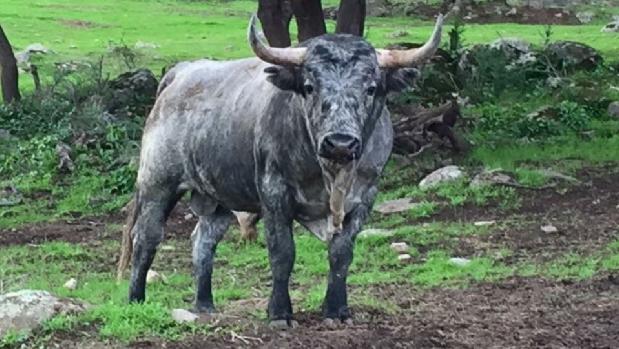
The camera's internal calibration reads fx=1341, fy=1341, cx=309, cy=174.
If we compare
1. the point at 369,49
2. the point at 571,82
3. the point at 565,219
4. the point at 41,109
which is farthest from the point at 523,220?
the point at 41,109

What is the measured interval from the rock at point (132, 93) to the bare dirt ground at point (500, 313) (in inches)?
283

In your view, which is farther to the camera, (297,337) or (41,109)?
(41,109)

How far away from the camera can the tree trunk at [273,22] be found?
58.6 feet

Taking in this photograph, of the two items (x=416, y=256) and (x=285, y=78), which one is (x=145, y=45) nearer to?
(x=416, y=256)

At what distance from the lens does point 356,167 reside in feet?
23.9

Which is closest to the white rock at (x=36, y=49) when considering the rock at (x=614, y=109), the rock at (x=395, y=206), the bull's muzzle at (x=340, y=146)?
the rock at (x=614, y=109)

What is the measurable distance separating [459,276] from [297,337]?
3.51 meters

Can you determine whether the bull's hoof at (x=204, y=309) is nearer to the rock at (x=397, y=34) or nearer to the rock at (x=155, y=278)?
the rock at (x=155, y=278)

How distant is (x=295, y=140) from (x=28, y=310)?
5.73 feet

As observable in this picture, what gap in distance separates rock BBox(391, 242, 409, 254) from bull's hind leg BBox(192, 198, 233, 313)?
113 inches

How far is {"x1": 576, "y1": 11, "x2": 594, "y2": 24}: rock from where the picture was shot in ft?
112

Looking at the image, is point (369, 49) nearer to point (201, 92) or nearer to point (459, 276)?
point (201, 92)

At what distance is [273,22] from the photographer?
18.1 m

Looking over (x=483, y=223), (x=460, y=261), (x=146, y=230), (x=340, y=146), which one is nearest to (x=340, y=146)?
(x=340, y=146)
